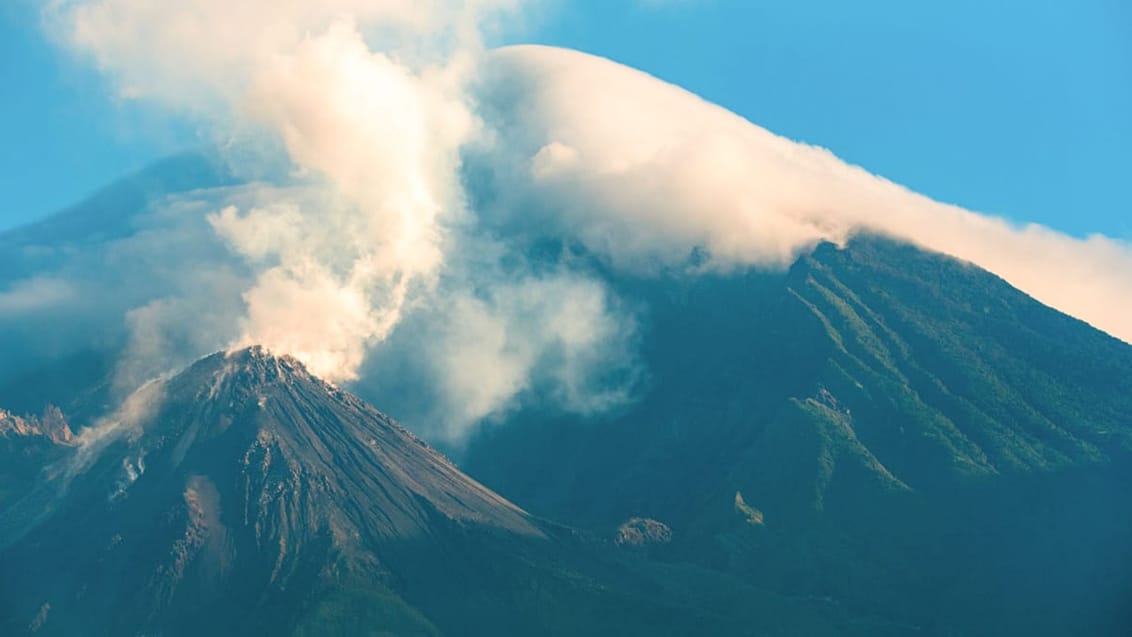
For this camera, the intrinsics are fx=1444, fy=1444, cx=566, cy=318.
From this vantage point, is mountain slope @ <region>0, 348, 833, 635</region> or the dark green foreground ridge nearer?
mountain slope @ <region>0, 348, 833, 635</region>

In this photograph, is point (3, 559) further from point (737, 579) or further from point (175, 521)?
point (737, 579)

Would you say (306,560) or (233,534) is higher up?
(233,534)

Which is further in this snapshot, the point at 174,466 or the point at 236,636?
the point at 174,466

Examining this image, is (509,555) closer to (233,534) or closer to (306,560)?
(306,560)

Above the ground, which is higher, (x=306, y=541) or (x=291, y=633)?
(x=306, y=541)

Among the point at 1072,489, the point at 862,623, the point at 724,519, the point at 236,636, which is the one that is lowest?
the point at 236,636

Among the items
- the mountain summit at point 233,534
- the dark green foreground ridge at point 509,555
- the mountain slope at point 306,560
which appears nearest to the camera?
the mountain slope at point 306,560

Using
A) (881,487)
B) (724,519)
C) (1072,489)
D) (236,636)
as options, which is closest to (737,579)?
(724,519)

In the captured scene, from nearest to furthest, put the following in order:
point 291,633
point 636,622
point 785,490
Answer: point 291,633, point 636,622, point 785,490

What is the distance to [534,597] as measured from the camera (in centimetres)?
17688

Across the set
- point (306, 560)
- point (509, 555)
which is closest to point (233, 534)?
point (306, 560)

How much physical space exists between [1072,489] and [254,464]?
10867 cm

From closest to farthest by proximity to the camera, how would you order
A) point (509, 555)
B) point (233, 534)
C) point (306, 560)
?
point (306, 560), point (233, 534), point (509, 555)

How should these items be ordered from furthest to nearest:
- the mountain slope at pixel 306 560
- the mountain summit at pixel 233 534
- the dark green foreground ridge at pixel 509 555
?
the dark green foreground ridge at pixel 509 555
the mountain summit at pixel 233 534
the mountain slope at pixel 306 560
